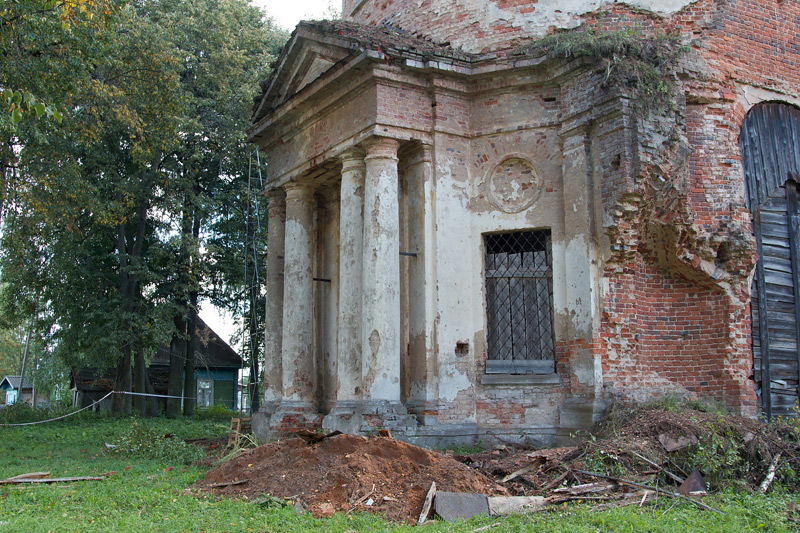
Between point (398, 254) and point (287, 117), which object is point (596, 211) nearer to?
point (398, 254)

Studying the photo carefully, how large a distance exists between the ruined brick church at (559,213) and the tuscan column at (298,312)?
181cm

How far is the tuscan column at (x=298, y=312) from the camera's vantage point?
13195 millimetres

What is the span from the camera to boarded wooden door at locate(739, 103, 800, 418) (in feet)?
36.3

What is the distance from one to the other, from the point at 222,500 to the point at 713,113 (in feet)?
29.8

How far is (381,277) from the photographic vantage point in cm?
1087

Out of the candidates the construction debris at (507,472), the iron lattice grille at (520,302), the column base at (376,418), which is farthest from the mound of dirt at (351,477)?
the iron lattice grille at (520,302)

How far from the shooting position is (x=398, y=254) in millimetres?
11055

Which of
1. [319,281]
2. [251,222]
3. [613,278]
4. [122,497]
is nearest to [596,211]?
[613,278]

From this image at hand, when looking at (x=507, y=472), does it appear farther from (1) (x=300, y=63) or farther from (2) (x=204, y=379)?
(2) (x=204, y=379)

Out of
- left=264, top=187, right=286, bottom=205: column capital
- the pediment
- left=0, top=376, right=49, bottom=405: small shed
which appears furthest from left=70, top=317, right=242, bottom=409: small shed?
left=0, top=376, right=49, bottom=405: small shed

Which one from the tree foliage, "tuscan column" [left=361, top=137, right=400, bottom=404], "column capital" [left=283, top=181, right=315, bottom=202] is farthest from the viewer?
the tree foliage

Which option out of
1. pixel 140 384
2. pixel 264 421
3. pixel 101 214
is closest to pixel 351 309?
pixel 264 421

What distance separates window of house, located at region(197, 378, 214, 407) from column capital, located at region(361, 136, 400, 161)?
86.5 feet

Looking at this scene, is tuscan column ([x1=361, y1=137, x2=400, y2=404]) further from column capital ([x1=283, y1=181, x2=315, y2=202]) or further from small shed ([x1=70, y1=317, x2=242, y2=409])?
small shed ([x1=70, y1=317, x2=242, y2=409])
